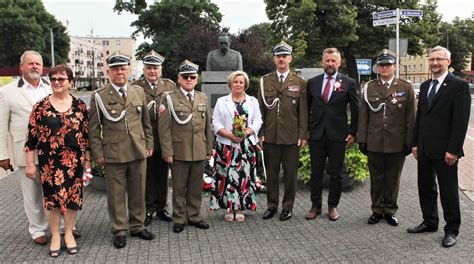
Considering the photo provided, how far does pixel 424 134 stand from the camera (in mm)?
4824

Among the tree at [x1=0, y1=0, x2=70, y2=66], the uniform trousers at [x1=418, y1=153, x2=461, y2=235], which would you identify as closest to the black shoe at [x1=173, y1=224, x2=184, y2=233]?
the uniform trousers at [x1=418, y1=153, x2=461, y2=235]

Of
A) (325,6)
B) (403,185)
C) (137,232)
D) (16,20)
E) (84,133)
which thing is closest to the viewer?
(84,133)

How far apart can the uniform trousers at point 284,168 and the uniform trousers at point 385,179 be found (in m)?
0.91

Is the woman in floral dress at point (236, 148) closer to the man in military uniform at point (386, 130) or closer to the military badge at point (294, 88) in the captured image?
the military badge at point (294, 88)

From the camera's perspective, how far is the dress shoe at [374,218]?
17.7 feet

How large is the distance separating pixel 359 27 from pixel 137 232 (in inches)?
1009

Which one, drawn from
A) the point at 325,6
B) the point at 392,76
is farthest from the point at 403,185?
the point at 325,6

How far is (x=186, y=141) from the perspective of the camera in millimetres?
5117

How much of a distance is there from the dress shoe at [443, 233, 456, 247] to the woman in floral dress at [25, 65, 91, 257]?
3.69 meters

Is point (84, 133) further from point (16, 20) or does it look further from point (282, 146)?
point (16, 20)

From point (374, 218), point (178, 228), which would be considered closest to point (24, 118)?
point (178, 228)

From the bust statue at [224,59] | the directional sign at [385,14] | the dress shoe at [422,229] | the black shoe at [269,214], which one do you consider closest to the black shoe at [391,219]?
the dress shoe at [422,229]

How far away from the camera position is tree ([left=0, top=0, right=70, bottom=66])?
53062 mm

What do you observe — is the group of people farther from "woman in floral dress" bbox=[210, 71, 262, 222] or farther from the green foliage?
the green foliage
